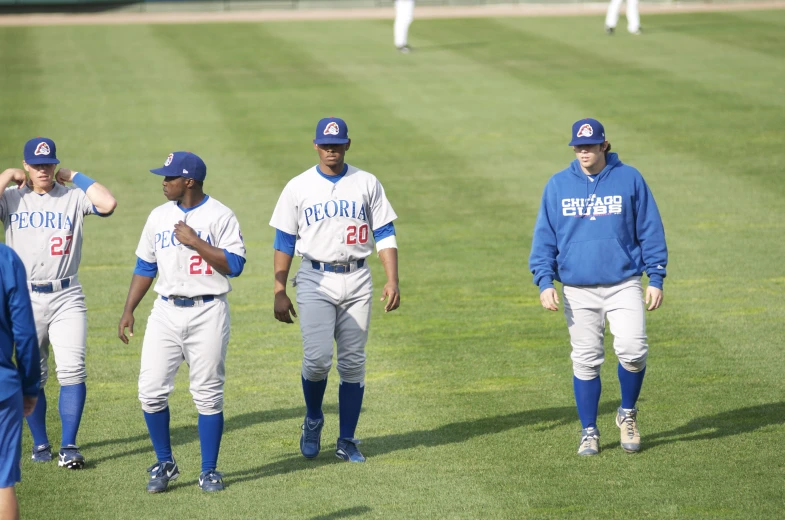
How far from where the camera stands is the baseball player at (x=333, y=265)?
6680 mm

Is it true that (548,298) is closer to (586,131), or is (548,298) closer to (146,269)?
(586,131)

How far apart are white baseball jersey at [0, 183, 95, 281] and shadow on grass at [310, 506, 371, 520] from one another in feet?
8.08

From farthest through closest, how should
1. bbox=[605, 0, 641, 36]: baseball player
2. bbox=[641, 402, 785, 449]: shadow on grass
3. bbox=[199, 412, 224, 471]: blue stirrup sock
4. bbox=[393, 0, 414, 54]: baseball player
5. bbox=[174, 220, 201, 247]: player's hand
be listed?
1. bbox=[605, 0, 641, 36]: baseball player
2. bbox=[393, 0, 414, 54]: baseball player
3. bbox=[641, 402, 785, 449]: shadow on grass
4. bbox=[199, 412, 224, 471]: blue stirrup sock
5. bbox=[174, 220, 201, 247]: player's hand

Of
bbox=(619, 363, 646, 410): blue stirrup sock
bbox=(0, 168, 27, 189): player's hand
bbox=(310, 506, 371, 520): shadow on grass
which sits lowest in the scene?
bbox=(310, 506, 371, 520): shadow on grass

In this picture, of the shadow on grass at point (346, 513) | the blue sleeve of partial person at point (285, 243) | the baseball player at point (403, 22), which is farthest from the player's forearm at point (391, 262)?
the baseball player at point (403, 22)

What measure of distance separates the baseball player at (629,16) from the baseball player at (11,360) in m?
21.5

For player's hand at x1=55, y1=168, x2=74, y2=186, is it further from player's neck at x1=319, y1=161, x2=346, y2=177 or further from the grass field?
the grass field

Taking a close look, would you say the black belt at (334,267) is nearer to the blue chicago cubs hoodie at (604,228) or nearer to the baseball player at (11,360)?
the blue chicago cubs hoodie at (604,228)

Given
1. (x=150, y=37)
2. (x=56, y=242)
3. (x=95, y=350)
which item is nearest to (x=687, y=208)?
(x=95, y=350)

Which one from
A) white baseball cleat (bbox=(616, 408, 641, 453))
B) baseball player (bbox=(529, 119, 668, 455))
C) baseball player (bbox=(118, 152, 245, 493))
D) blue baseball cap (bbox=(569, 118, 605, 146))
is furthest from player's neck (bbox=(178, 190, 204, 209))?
white baseball cleat (bbox=(616, 408, 641, 453))

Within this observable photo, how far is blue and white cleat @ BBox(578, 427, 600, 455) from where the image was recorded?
6.68 meters

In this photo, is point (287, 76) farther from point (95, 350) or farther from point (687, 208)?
point (95, 350)

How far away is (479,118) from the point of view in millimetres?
17906

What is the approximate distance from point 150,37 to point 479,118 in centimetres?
1126
